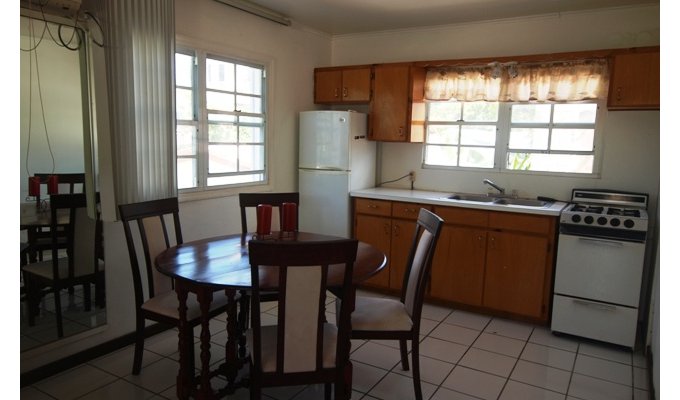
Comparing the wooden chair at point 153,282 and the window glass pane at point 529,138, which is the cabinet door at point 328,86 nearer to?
the window glass pane at point 529,138

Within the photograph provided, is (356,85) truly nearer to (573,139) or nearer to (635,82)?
(573,139)

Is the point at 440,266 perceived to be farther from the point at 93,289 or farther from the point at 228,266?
the point at 93,289

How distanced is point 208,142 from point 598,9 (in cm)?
332

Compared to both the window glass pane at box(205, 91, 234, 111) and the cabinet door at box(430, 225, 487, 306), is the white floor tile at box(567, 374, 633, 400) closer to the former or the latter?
the cabinet door at box(430, 225, 487, 306)

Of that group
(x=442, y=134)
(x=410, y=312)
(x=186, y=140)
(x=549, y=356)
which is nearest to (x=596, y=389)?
(x=549, y=356)

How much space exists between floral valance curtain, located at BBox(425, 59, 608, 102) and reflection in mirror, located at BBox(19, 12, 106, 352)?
9.56 feet

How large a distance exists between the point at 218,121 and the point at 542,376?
3.01 meters

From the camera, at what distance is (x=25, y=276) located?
8.10 feet

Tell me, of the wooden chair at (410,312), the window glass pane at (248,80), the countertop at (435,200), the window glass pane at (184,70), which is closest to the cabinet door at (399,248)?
the countertop at (435,200)

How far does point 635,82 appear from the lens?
3.28 meters

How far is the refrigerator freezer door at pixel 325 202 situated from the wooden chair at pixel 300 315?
233cm

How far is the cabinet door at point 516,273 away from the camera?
3471 mm

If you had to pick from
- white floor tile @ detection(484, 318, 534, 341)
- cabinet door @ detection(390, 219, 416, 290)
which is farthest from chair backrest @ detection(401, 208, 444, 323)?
cabinet door @ detection(390, 219, 416, 290)

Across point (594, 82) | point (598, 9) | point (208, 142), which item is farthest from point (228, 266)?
point (598, 9)
